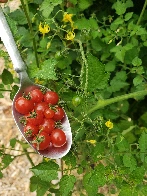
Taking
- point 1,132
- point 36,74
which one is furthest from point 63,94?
point 1,132

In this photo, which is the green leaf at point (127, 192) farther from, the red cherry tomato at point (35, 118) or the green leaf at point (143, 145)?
the red cherry tomato at point (35, 118)

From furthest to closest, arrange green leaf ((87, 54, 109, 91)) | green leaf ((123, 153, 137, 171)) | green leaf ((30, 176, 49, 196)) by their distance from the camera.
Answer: green leaf ((30, 176, 49, 196))
green leaf ((123, 153, 137, 171))
green leaf ((87, 54, 109, 91))

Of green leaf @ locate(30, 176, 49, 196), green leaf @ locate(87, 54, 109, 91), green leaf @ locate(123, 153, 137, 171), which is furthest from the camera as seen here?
green leaf @ locate(30, 176, 49, 196)

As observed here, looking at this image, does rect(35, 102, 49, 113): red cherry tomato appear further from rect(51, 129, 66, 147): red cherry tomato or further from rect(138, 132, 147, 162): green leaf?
rect(138, 132, 147, 162): green leaf

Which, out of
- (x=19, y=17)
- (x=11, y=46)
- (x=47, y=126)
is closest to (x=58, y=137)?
(x=47, y=126)

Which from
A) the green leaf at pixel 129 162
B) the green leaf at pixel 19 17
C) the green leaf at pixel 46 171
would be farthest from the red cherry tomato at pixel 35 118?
the green leaf at pixel 19 17

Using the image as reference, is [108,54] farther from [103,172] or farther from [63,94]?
[103,172]

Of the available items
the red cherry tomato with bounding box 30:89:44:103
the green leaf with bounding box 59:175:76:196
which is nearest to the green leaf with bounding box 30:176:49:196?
the green leaf with bounding box 59:175:76:196

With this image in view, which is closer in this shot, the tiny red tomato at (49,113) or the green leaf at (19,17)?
the tiny red tomato at (49,113)
